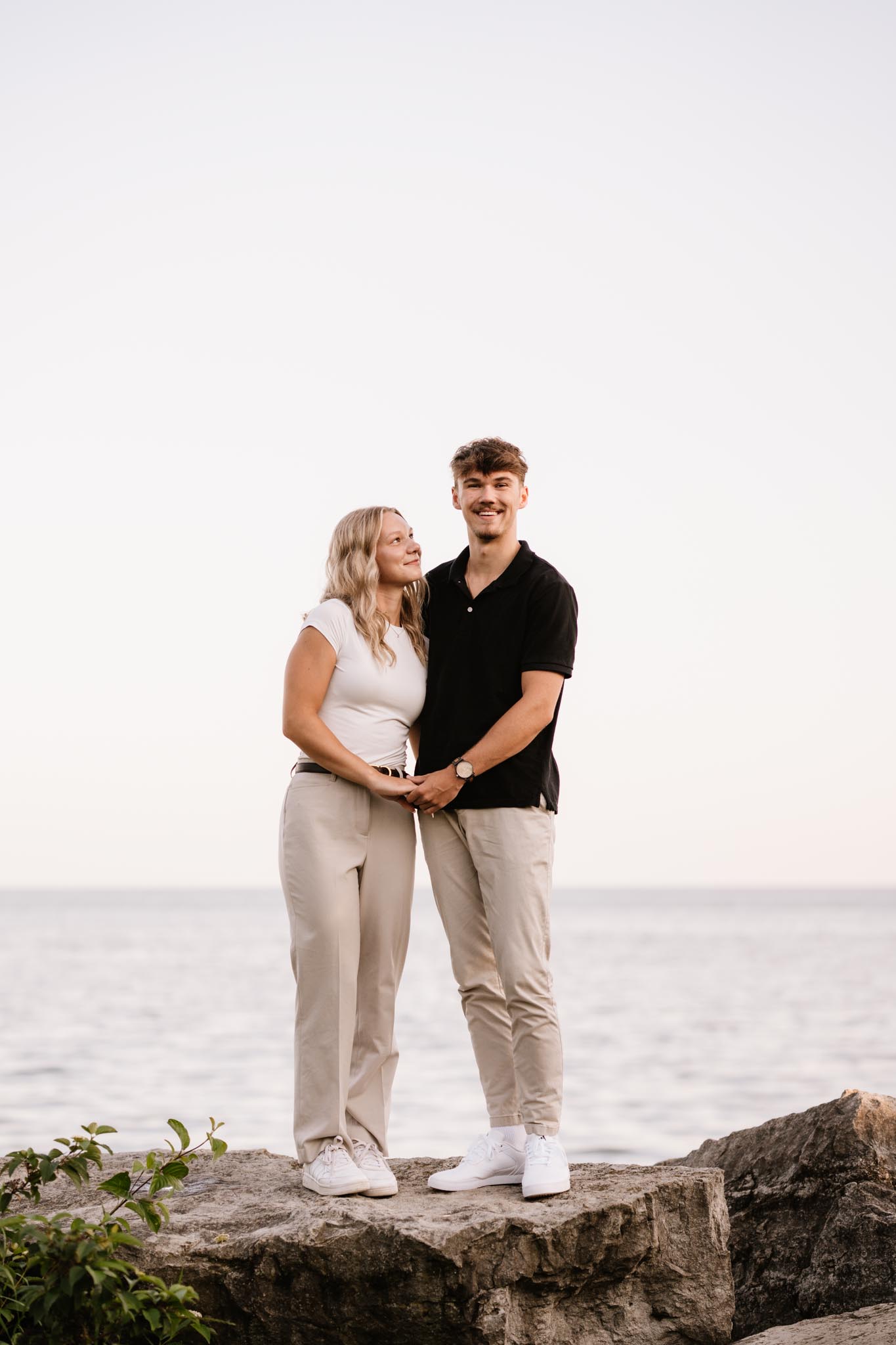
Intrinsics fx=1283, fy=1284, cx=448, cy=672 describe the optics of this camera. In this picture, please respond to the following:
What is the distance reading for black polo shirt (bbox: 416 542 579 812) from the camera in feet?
14.4

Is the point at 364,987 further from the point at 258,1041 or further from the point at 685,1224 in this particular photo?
the point at 258,1041

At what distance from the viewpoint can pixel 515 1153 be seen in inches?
173

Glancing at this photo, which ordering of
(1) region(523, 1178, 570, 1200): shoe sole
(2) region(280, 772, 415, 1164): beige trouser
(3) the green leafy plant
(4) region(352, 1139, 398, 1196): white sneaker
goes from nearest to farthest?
(3) the green leafy plant, (1) region(523, 1178, 570, 1200): shoe sole, (4) region(352, 1139, 398, 1196): white sneaker, (2) region(280, 772, 415, 1164): beige trouser

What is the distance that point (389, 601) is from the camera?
464cm

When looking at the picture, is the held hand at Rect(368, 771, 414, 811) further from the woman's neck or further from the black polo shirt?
the woman's neck

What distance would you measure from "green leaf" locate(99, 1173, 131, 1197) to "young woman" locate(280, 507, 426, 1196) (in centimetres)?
70

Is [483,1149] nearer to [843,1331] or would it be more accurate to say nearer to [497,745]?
[843,1331]

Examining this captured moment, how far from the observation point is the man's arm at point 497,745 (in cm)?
429

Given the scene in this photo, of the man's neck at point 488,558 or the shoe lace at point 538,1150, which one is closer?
the shoe lace at point 538,1150

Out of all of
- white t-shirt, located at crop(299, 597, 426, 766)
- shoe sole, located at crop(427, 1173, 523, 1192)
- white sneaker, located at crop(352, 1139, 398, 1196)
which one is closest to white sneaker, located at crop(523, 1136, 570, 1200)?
shoe sole, located at crop(427, 1173, 523, 1192)

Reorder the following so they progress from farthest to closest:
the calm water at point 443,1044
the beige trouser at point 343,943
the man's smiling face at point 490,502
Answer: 1. the calm water at point 443,1044
2. the man's smiling face at point 490,502
3. the beige trouser at point 343,943

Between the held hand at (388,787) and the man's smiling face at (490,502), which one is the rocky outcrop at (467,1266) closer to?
the held hand at (388,787)

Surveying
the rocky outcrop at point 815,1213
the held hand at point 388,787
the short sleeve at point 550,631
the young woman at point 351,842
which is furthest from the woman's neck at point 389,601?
the rocky outcrop at point 815,1213

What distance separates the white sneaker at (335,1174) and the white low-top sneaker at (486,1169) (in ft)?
0.95
